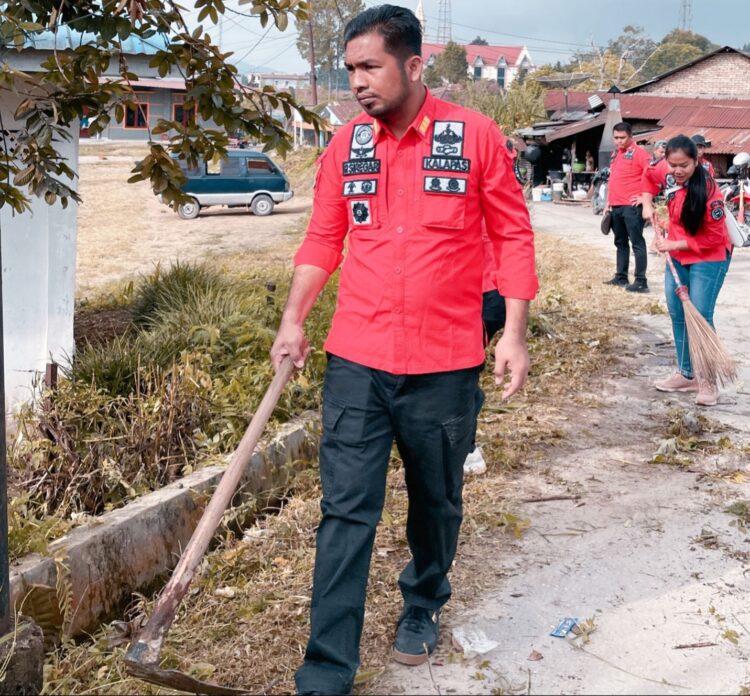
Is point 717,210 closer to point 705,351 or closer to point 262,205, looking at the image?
point 705,351

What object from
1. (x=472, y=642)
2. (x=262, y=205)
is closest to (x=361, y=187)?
(x=472, y=642)

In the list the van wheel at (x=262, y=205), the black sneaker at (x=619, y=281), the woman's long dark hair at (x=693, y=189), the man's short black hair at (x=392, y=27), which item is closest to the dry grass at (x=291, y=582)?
the woman's long dark hair at (x=693, y=189)

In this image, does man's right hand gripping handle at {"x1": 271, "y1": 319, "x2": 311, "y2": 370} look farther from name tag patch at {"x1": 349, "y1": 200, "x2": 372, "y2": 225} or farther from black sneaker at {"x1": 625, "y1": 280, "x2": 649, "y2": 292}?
black sneaker at {"x1": 625, "y1": 280, "x2": 649, "y2": 292}

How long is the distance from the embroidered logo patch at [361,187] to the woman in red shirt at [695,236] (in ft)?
13.3

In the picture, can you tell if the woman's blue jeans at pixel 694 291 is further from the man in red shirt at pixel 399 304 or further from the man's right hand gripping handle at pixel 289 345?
the man's right hand gripping handle at pixel 289 345

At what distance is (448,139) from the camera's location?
325 centimetres

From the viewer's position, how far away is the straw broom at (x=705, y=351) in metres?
6.75

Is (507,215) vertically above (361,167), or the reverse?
(361,167)

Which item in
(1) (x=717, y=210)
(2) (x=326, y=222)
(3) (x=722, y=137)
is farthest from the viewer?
(3) (x=722, y=137)

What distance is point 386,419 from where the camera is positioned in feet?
10.7

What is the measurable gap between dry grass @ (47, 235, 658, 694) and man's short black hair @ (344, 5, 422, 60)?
200 centimetres

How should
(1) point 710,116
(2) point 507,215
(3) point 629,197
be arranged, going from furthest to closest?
(1) point 710,116 < (3) point 629,197 < (2) point 507,215

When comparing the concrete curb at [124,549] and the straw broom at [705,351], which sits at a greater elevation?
the straw broom at [705,351]

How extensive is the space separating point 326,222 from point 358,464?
817 millimetres
